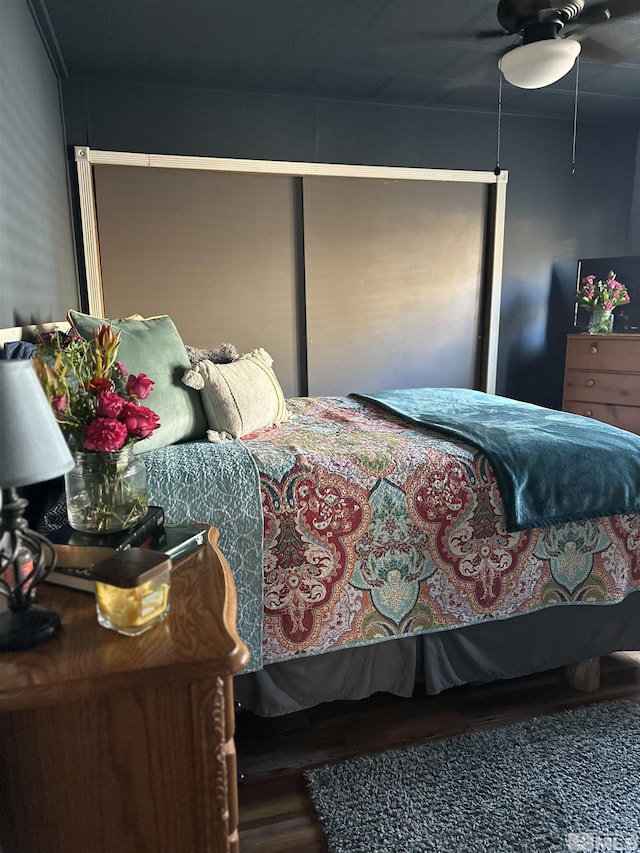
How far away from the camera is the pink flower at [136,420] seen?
3.51 feet

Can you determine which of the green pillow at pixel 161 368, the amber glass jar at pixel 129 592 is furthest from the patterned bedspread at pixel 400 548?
the amber glass jar at pixel 129 592

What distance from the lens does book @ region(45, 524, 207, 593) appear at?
974mm

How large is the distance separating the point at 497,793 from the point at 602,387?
310 centimetres

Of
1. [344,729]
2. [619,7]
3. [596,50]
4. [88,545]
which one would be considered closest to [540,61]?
[619,7]

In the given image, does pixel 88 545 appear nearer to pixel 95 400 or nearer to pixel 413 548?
pixel 95 400

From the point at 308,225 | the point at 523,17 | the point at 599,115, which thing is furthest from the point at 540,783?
the point at 599,115

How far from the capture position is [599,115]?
4.19m

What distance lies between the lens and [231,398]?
1.84 m

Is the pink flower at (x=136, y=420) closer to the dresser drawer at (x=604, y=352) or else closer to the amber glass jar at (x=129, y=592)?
the amber glass jar at (x=129, y=592)

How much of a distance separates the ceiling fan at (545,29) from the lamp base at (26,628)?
2.48 metres

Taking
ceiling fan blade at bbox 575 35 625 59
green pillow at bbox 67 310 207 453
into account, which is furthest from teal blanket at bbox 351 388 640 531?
ceiling fan blade at bbox 575 35 625 59

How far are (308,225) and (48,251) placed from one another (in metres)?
1.80

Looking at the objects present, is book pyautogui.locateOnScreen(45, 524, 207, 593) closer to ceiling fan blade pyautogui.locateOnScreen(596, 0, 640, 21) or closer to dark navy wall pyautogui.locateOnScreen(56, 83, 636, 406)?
ceiling fan blade pyautogui.locateOnScreen(596, 0, 640, 21)

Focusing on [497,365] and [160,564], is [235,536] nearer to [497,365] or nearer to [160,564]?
[160,564]
